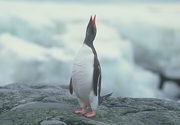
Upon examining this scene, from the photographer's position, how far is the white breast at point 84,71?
2922 mm

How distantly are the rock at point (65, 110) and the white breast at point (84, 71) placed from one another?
0.59ft

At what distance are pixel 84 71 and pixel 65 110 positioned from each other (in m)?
0.30

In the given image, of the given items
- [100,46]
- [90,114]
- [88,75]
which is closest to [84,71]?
[88,75]

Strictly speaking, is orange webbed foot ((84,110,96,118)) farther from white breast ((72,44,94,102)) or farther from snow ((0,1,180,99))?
snow ((0,1,180,99))

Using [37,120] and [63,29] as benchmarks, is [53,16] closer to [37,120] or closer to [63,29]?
[63,29]

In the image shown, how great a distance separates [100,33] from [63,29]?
2.45ft

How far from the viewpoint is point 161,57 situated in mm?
8539

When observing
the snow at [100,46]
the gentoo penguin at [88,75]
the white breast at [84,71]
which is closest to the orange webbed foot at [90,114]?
the gentoo penguin at [88,75]

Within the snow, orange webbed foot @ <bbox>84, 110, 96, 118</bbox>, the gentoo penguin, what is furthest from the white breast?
the snow

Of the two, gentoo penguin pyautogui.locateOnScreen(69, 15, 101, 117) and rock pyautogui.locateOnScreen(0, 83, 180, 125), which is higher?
gentoo penguin pyautogui.locateOnScreen(69, 15, 101, 117)

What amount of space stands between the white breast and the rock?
18 cm

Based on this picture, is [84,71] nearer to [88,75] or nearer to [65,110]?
[88,75]

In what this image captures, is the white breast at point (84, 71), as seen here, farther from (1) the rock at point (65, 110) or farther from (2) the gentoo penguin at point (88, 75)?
(1) the rock at point (65, 110)

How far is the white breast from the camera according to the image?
2.92 m
